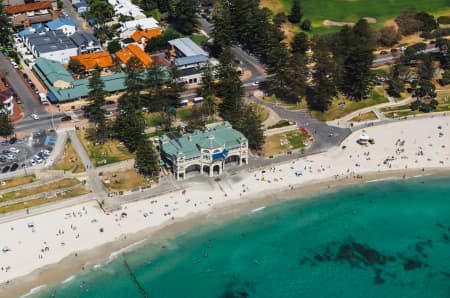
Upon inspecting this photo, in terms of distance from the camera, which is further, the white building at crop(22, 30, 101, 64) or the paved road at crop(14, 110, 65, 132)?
the white building at crop(22, 30, 101, 64)

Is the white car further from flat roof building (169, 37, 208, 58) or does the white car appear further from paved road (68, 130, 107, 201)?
flat roof building (169, 37, 208, 58)

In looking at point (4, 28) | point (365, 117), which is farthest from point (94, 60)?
point (365, 117)

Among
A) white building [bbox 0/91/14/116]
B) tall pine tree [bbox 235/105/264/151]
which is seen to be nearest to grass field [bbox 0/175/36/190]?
white building [bbox 0/91/14/116]

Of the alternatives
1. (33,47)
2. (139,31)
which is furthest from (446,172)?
(33,47)

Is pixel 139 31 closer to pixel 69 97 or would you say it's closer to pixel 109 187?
pixel 69 97

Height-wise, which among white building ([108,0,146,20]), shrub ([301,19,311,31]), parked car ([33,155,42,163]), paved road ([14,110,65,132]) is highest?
white building ([108,0,146,20])

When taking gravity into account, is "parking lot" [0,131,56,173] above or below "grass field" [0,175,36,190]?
above

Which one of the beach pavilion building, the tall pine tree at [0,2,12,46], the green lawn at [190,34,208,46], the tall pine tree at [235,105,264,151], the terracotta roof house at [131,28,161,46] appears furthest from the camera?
the green lawn at [190,34,208,46]
